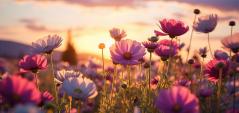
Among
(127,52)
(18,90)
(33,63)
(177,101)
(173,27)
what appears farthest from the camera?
(173,27)

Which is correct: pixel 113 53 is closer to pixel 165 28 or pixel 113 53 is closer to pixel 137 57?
pixel 137 57

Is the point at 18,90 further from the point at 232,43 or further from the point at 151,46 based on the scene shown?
the point at 151,46

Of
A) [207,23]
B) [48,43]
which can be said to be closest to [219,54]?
[207,23]

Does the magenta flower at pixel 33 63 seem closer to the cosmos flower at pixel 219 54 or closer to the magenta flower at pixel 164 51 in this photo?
the magenta flower at pixel 164 51

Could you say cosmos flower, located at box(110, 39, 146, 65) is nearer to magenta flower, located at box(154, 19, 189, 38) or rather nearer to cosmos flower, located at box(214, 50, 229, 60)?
magenta flower, located at box(154, 19, 189, 38)

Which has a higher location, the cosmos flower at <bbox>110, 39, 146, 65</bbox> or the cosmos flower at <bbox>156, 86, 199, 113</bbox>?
the cosmos flower at <bbox>110, 39, 146, 65</bbox>

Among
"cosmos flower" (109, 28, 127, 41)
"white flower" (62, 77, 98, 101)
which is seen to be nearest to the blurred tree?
"cosmos flower" (109, 28, 127, 41)
